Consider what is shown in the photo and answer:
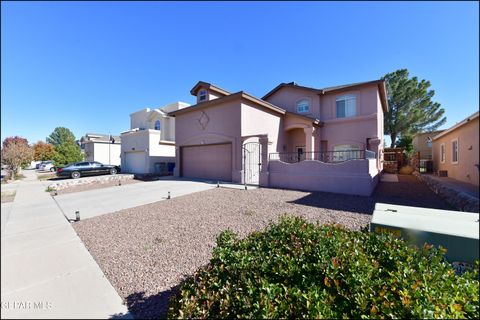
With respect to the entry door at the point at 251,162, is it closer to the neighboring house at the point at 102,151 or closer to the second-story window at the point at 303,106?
the second-story window at the point at 303,106

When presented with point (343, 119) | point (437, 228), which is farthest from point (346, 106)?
point (437, 228)

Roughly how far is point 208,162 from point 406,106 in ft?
66.9

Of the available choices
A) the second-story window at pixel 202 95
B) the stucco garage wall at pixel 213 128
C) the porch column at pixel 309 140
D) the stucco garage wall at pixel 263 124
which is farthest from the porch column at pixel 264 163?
the second-story window at pixel 202 95

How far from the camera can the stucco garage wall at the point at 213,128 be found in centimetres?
1363

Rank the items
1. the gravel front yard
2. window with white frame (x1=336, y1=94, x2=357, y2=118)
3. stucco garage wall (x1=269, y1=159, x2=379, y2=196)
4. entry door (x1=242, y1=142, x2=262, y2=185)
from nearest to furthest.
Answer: the gravel front yard, stucco garage wall (x1=269, y1=159, x2=379, y2=196), entry door (x1=242, y1=142, x2=262, y2=185), window with white frame (x1=336, y1=94, x2=357, y2=118)

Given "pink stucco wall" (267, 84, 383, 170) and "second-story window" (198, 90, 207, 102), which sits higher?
"second-story window" (198, 90, 207, 102)

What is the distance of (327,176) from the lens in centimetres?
1008

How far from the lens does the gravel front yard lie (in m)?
3.27

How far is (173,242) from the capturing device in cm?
476

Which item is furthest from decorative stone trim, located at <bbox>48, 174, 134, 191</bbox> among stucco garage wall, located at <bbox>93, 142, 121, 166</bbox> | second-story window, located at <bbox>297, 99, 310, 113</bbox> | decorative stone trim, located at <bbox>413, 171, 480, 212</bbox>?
decorative stone trim, located at <bbox>413, 171, 480, 212</bbox>

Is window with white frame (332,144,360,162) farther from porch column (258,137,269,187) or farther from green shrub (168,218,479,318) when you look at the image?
green shrub (168,218,479,318)

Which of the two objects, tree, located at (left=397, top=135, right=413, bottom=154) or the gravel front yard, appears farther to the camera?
tree, located at (left=397, top=135, right=413, bottom=154)

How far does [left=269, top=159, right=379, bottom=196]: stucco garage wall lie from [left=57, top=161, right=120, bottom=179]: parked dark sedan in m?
17.4

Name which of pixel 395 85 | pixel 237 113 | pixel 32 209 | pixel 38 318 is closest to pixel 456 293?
pixel 38 318
